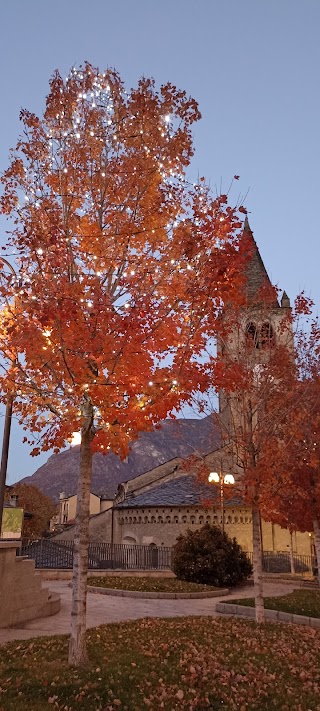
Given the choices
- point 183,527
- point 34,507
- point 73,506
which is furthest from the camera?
point 73,506

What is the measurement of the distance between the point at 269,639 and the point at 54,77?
1244 cm

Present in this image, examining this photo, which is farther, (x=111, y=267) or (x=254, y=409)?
(x=254, y=409)

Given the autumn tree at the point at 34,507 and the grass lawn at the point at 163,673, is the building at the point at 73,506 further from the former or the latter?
the grass lawn at the point at 163,673

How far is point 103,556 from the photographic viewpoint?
28.9 meters

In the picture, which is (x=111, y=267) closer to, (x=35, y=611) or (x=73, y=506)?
(x=35, y=611)

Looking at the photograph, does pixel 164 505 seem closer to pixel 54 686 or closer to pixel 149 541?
pixel 149 541

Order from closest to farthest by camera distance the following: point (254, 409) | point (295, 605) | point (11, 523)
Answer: point (254, 409), point (295, 605), point (11, 523)

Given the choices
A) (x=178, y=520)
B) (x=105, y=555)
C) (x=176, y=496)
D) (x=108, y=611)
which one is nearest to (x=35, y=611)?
(x=108, y=611)

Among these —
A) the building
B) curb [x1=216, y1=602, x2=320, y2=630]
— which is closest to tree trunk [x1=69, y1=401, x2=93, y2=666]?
curb [x1=216, y1=602, x2=320, y2=630]

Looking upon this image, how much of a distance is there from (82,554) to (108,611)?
7.08m

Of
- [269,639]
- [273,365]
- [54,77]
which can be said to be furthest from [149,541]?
[54,77]

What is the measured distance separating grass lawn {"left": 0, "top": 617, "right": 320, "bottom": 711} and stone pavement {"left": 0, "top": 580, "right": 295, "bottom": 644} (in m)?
1.29

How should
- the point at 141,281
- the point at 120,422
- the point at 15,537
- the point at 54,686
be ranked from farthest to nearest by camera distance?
the point at 15,537 < the point at 141,281 < the point at 120,422 < the point at 54,686

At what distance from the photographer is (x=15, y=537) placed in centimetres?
1595
